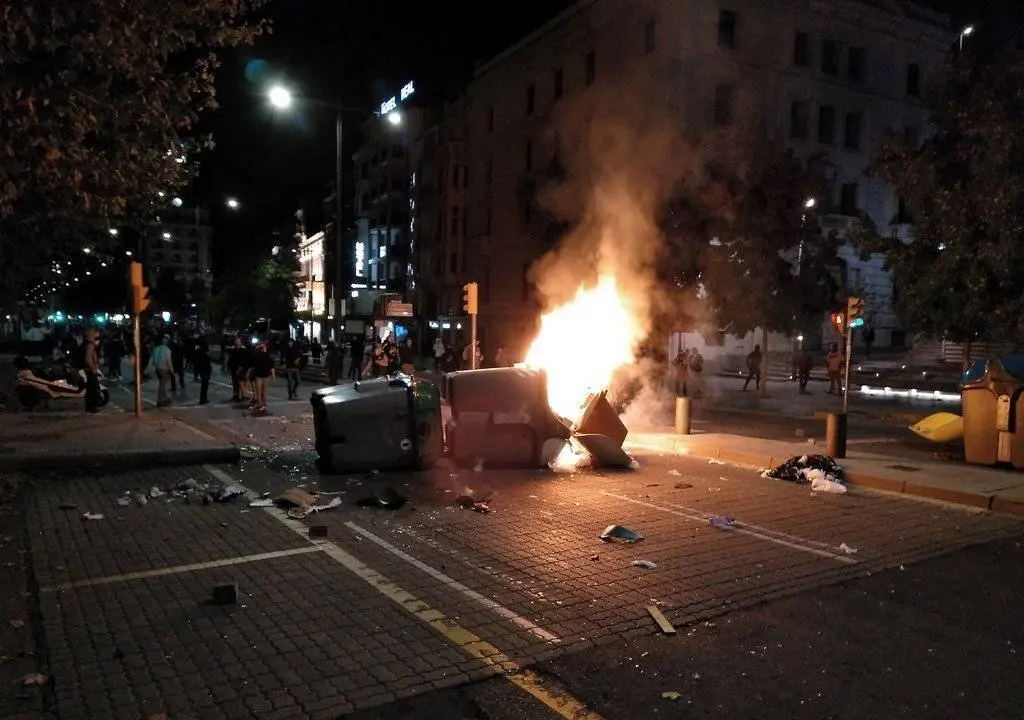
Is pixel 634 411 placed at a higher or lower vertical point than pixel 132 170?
lower

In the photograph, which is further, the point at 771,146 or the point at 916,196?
the point at 771,146

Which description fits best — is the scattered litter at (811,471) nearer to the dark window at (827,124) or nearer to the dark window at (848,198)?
the dark window at (827,124)

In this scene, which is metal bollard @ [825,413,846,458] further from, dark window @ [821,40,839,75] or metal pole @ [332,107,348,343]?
dark window @ [821,40,839,75]

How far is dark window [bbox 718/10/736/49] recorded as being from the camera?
30.8m

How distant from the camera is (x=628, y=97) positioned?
29.1 metres

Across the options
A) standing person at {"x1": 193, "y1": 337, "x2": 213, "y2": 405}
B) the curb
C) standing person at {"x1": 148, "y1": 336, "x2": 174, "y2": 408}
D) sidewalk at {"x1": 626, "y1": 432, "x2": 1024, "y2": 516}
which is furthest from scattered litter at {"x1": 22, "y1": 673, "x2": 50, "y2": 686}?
standing person at {"x1": 193, "y1": 337, "x2": 213, "y2": 405}

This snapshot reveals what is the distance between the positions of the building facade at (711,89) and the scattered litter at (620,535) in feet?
61.2

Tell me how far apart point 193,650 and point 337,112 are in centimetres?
1892

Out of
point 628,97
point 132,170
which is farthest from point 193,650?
point 628,97

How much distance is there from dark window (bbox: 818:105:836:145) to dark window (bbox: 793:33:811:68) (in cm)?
234

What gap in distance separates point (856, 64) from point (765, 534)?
115 feet

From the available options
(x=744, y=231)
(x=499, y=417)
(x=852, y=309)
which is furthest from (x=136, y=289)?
(x=744, y=231)

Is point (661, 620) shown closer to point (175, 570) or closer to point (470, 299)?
point (175, 570)

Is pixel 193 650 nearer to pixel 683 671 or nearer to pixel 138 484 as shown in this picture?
pixel 683 671
